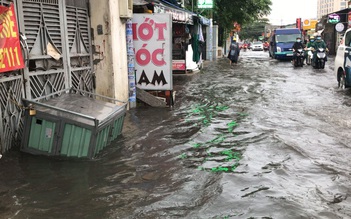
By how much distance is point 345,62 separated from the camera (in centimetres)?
1204

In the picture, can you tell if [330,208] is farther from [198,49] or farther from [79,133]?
[198,49]

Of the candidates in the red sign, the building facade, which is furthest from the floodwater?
the building facade

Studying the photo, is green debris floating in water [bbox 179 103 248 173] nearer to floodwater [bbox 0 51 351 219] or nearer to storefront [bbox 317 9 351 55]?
floodwater [bbox 0 51 351 219]

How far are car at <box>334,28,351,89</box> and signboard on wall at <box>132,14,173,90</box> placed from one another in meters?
5.74

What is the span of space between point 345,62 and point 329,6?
145395 mm

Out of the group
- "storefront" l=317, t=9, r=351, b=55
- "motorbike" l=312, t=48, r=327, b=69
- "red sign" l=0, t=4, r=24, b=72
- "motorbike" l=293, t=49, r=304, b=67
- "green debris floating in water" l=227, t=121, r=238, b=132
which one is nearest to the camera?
"red sign" l=0, t=4, r=24, b=72

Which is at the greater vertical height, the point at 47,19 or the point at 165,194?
the point at 47,19

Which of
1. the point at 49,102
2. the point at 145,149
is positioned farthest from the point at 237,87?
the point at 49,102

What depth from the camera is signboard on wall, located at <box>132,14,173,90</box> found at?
32.0 feet

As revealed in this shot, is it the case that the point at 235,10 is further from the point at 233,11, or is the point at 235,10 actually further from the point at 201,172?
the point at 201,172

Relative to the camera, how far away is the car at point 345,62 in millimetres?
11794

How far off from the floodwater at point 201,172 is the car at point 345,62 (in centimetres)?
287

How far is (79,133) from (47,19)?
2.77 meters

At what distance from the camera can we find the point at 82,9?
8609 millimetres
